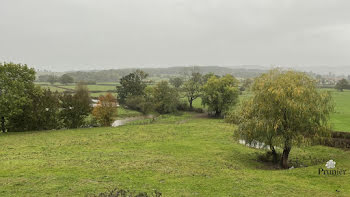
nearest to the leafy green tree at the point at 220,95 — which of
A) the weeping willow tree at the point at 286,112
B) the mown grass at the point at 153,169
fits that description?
the mown grass at the point at 153,169

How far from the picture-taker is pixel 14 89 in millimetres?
43469

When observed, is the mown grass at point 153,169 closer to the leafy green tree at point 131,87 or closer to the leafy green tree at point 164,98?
the leafy green tree at point 164,98

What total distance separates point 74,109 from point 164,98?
34042 millimetres

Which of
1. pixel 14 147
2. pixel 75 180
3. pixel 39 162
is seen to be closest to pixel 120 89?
pixel 14 147

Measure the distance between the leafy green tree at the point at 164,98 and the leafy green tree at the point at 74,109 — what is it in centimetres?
3063

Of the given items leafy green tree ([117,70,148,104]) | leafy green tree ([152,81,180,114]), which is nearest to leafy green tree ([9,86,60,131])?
leafy green tree ([152,81,180,114])

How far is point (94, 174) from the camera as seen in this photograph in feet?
69.1

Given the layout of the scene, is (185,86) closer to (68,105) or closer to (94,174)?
(68,105)

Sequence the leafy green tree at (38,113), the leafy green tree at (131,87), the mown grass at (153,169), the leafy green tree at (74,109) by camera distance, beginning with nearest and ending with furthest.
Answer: the mown grass at (153,169) < the leafy green tree at (38,113) < the leafy green tree at (74,109) < the leafy green tree at (131,87)

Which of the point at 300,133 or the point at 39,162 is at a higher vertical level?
the point at 300,133

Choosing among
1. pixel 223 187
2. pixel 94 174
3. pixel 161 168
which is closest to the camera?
pixel 223 187

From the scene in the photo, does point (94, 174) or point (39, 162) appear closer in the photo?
point (94, 174)

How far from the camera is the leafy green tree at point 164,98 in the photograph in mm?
80062

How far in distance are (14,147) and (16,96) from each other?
1451 centimetres
